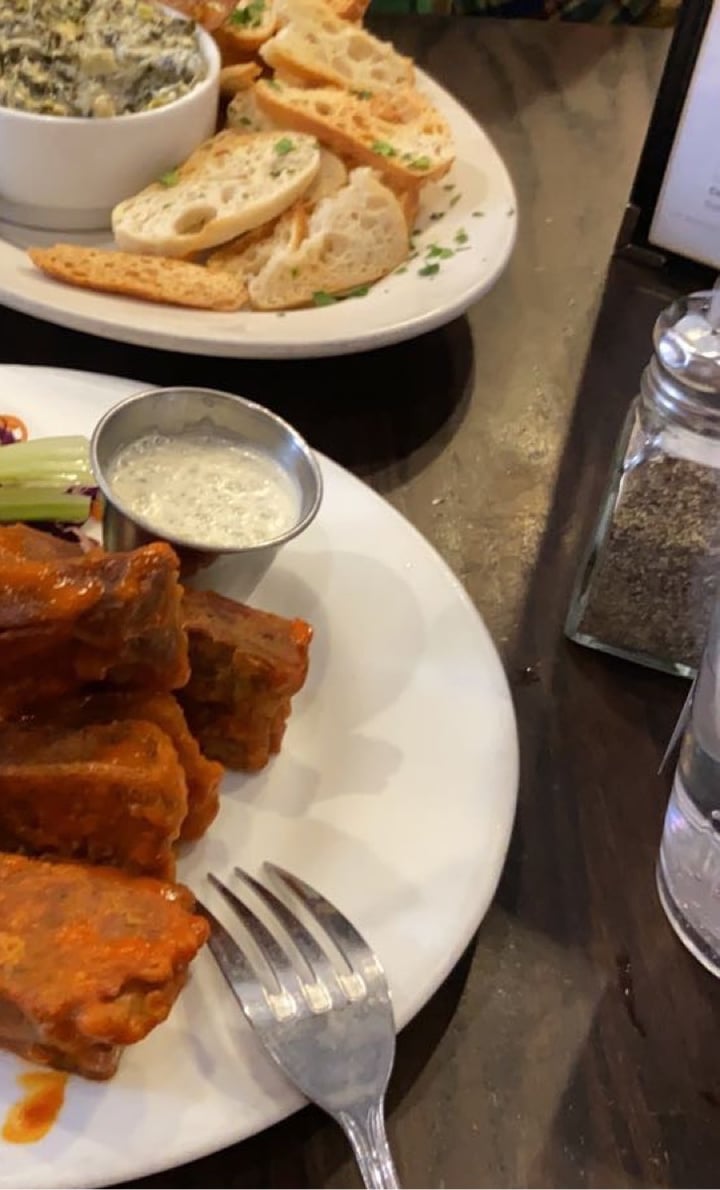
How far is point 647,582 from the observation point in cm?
162

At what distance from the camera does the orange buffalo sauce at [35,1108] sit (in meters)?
1.08

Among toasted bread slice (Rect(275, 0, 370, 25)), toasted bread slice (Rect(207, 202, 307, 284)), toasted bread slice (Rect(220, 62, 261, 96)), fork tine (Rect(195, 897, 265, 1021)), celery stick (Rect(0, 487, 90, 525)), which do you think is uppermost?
toasted bread slice (Rect(275, 0, 370, 25))

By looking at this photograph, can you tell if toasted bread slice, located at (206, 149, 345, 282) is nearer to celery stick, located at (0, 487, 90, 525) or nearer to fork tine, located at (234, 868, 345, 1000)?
celery stick, located at (0, 487, 90, 525)

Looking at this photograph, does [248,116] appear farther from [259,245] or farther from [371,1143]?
[371,1143]

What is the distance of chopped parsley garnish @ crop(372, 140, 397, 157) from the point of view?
7.82 feet

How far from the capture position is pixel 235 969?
121cm

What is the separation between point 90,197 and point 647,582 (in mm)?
1333

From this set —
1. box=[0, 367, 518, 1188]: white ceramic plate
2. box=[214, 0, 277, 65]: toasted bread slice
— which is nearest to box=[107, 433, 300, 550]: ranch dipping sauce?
box=[0, 367, 518, 1188]: white ceramic plate

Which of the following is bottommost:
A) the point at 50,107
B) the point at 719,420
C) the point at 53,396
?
the point at 53,396

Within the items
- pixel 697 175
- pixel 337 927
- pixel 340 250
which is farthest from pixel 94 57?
pixel 337 927

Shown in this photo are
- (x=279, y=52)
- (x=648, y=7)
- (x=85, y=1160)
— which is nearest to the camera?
(x=85, y=1160)

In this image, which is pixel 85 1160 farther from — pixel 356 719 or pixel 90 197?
pixel 90 197

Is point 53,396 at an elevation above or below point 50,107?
below

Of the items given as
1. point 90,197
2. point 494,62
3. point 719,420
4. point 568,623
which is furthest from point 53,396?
point 494,62
